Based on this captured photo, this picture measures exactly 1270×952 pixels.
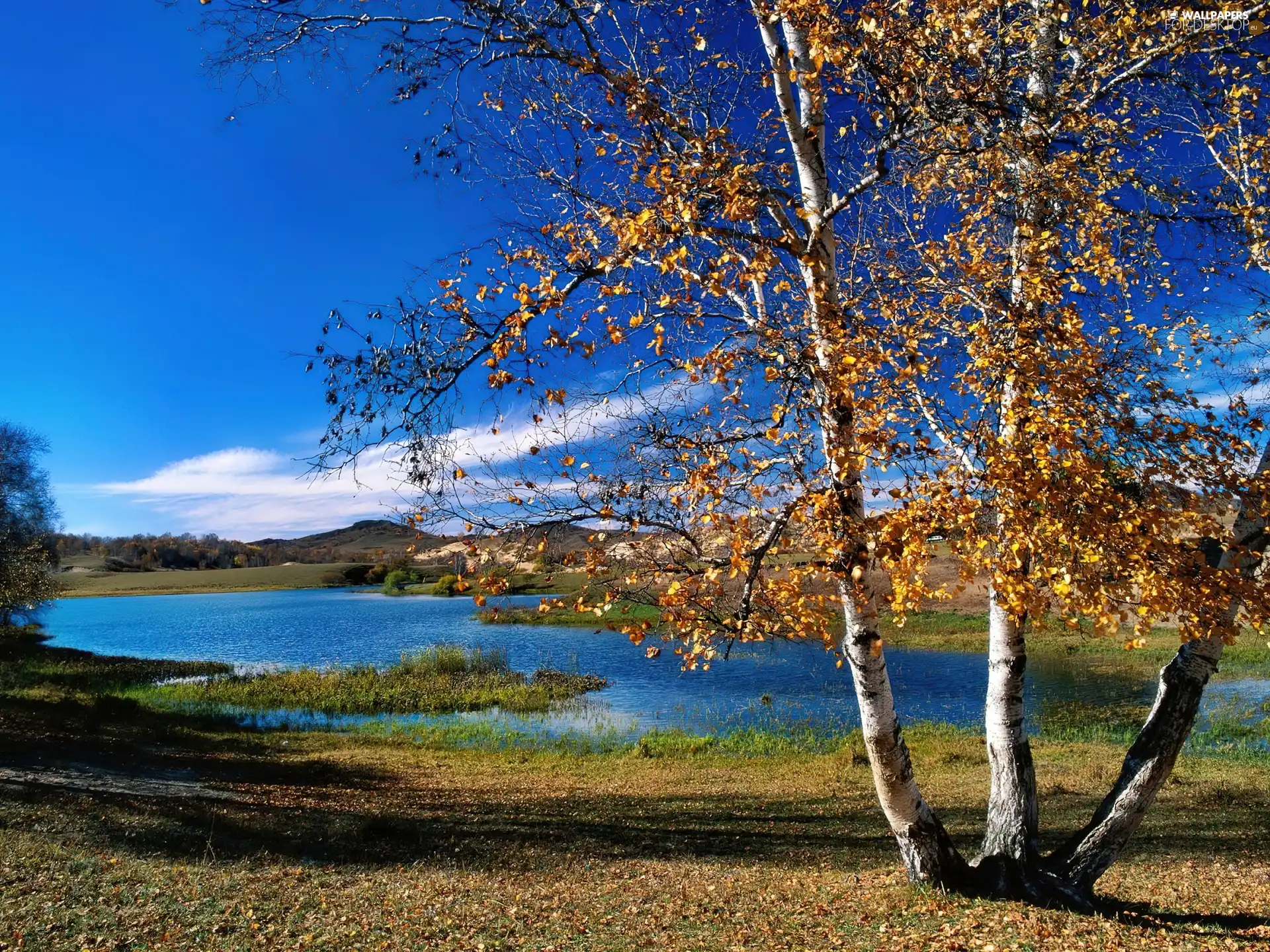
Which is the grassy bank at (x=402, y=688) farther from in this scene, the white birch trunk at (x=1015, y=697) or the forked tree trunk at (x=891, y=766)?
the white birch trunk at (x=1015, y=697)

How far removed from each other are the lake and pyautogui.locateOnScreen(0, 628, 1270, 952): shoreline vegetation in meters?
3.03

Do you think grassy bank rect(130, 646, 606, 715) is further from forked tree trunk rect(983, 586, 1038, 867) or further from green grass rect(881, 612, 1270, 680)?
forked tree trunk rect(983, 586, 1038, 867)

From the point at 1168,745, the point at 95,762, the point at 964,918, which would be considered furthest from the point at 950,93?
the point at 95,762

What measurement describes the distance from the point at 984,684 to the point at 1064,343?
2580cm

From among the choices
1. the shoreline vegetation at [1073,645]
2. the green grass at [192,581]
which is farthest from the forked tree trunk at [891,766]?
the green grass at [192,581]

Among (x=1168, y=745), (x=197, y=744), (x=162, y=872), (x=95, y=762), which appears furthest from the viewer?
(x=197, y=744)

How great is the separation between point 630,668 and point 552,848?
83.8ft

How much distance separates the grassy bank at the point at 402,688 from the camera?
94.9ft

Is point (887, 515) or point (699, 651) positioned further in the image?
point (699, 651)

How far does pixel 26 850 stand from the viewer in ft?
30.3

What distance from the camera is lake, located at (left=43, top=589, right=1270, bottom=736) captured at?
25.1 meters

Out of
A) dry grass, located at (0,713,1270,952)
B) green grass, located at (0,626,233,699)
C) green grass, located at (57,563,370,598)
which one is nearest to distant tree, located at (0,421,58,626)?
green grass, located at (0,626,233,699)

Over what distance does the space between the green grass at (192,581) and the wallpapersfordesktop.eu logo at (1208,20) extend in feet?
558

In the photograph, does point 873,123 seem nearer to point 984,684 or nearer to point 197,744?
point 197,744
